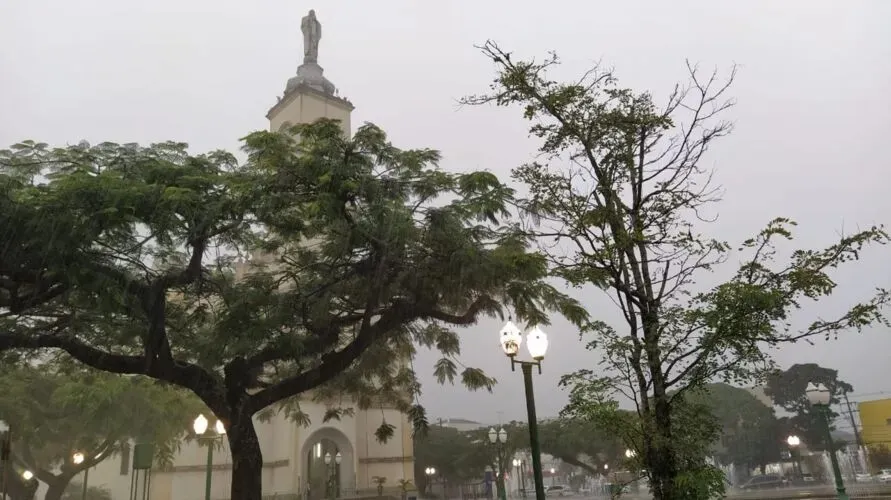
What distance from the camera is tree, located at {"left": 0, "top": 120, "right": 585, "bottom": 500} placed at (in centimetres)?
948

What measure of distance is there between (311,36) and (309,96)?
661cm

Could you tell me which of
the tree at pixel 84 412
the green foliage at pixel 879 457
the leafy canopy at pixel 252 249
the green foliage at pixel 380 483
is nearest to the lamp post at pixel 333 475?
the green foliage at pixel 380 483

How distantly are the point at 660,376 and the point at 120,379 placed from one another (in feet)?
69.3

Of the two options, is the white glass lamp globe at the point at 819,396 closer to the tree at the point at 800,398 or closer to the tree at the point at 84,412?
the tree at the point at 84,412

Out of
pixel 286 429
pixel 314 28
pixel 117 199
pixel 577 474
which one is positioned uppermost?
pixel 314 28

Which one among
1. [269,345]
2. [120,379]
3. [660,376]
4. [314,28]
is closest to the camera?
[660,376]

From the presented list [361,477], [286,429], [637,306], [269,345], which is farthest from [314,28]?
[637,306]

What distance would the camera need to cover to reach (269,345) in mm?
12477

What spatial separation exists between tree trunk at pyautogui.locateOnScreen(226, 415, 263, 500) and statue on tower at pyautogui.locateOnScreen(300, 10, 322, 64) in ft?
104

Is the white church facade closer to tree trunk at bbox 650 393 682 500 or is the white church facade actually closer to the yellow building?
tree trunk at bbox 650 393 682 500

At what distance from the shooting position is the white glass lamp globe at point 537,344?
30.9ft

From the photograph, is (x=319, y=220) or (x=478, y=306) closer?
(x=319, y=220)

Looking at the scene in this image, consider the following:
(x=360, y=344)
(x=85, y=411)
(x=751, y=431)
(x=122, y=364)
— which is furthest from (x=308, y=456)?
(x=751, y=431)

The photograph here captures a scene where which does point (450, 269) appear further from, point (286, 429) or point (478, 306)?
point (286, 429)
